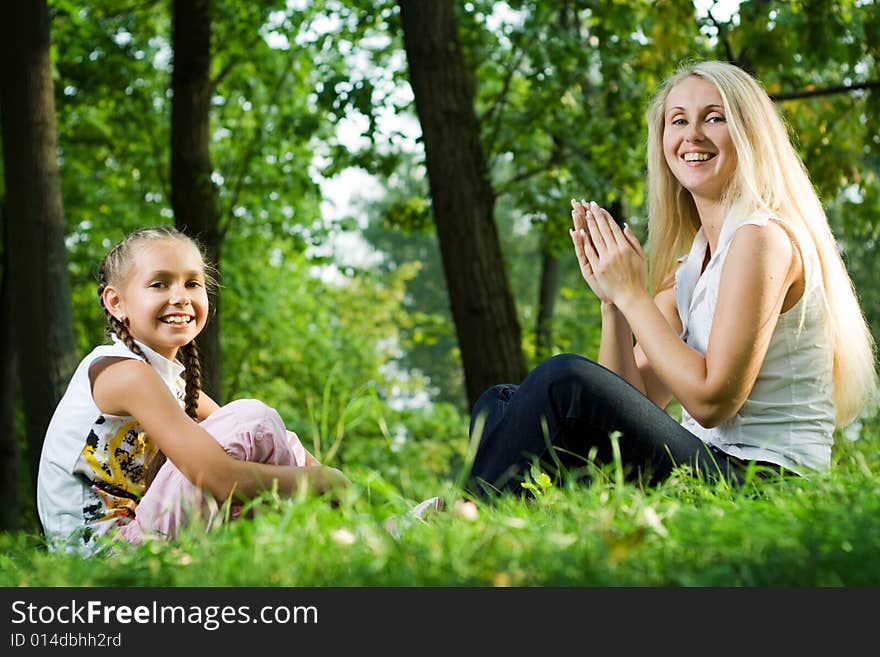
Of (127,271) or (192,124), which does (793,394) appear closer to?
(127,271)

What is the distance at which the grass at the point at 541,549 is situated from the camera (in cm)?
194

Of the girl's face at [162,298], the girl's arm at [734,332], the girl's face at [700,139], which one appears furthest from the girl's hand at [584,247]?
the girl's face at [162,298]

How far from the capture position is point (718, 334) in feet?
11.0

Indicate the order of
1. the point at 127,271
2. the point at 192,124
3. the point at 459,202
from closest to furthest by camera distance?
the point at 127,271, the point at 459,202, the point at 192,124

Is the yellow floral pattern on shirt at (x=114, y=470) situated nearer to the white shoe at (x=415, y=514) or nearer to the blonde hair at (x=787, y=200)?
the white shoe at (x=415, y=514)

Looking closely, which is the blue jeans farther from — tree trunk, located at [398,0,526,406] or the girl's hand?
tree trunk, located at [398,0,526,406]

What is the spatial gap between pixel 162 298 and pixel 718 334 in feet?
5.90

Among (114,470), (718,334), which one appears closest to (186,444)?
(114,470)

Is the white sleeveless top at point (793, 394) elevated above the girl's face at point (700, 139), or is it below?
below

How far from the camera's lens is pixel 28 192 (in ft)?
21.7

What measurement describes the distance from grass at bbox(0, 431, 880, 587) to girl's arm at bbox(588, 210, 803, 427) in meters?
0.62

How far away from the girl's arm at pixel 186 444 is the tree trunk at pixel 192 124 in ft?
22.8

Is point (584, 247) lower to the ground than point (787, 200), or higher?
lower

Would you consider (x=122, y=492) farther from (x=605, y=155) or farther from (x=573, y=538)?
(x=605, y=155)
